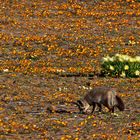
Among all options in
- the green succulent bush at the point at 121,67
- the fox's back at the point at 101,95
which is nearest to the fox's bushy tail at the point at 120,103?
the fox's back at the point at 101,95

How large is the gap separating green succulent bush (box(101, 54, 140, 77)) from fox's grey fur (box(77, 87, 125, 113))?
660cm

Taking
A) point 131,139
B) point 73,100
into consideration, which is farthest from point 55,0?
point 131,139

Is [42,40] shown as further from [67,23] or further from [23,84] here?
[23,84]

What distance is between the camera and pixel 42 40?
30188 mm

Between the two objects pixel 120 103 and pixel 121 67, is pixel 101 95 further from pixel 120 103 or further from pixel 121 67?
pixel 121 67

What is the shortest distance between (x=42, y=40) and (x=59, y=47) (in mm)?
1579

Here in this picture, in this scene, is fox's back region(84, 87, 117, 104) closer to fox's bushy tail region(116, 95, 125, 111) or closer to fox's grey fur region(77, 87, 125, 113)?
fox's grey fur region(77, 87, 125, 113)

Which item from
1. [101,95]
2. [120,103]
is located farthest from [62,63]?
[120,103]

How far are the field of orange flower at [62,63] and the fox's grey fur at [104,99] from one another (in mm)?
276

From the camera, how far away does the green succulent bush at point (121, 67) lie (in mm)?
22281

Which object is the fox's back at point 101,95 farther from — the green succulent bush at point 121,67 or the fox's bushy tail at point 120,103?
the green succulent bush at point 121,67

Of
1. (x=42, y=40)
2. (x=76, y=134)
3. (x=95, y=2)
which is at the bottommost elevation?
(x=76, y=134)

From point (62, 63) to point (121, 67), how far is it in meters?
3.93

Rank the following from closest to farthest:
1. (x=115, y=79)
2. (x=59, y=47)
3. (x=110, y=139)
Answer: (x=110, y=139) < (x=115, y=79) < (x=59, y=47)
